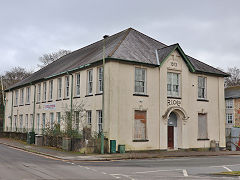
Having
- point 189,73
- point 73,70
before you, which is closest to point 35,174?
point 73,70

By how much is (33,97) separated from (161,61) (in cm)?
1845

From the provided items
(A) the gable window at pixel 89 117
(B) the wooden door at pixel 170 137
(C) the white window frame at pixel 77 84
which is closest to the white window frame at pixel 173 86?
(B) the wooden door at pixel 170 137

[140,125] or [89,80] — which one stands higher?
[89,80]

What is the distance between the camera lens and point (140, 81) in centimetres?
2581

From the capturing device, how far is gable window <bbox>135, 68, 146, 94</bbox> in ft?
84.1

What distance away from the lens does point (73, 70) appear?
29.2 m

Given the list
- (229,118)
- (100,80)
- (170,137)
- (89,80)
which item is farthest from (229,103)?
(100,80)

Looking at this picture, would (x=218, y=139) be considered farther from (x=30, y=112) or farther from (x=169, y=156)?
(x=30, y=112)

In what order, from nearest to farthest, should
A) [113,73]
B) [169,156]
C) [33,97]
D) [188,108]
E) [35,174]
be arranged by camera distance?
1. [35,174]
2. [169,156]
3. [113,73]
4. [188,108]
5. [33,97]

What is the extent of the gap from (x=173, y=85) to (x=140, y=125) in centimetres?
504

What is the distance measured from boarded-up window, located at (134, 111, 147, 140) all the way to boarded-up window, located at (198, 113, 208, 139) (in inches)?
248

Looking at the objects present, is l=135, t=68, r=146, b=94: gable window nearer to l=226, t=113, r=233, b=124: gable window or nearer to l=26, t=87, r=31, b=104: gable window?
l=26, t=87, r=31, b=104: gable window

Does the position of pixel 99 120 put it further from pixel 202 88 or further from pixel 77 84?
pixel 202 88

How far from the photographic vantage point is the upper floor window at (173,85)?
27438mm
